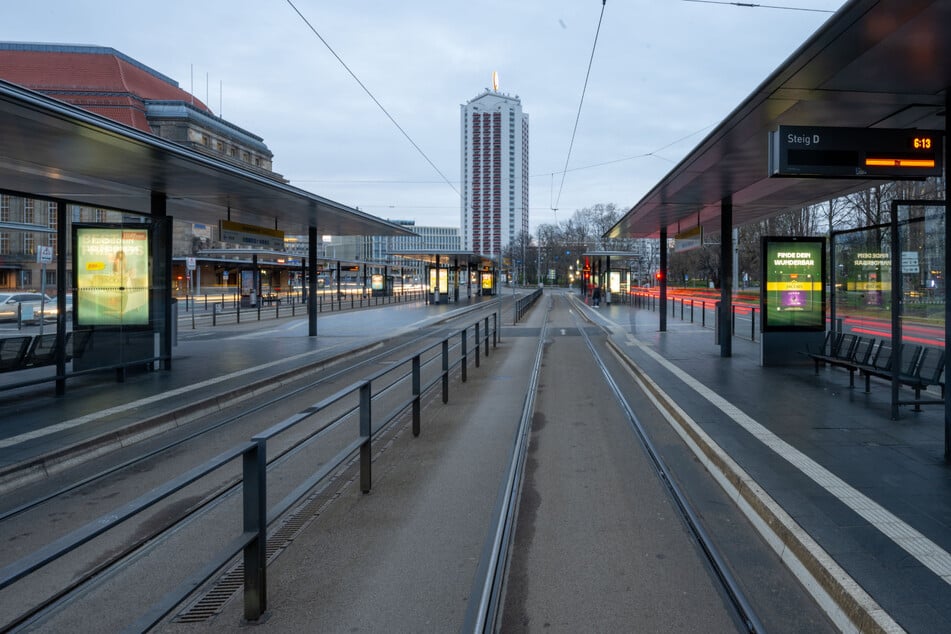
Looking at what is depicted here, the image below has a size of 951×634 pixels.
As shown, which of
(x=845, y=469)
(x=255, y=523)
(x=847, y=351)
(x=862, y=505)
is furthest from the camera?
(x=847, y=351)

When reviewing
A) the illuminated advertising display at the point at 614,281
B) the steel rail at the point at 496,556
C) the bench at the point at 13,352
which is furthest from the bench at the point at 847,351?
the illuminated advertising display at the point at 614,281

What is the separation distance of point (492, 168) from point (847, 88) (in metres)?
177

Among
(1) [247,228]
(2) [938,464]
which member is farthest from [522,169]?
(2) [938,464]

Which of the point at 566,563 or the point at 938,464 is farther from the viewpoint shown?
the point at 938,464

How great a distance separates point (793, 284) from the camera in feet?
44.9

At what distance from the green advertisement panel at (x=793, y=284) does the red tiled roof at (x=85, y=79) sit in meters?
70.2

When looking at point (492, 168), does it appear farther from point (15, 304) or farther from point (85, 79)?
point (15, 304)

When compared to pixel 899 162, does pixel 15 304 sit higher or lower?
lower

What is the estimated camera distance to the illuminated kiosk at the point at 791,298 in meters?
13.6

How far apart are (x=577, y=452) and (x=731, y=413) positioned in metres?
2.68

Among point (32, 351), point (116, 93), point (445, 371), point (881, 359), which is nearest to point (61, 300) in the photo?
point (32, 351)

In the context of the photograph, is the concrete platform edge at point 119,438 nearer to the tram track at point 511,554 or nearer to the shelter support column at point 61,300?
the shelter support column at point 61,300

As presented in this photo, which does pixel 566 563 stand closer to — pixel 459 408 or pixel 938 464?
pixel 938 464

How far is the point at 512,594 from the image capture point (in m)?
4.02
